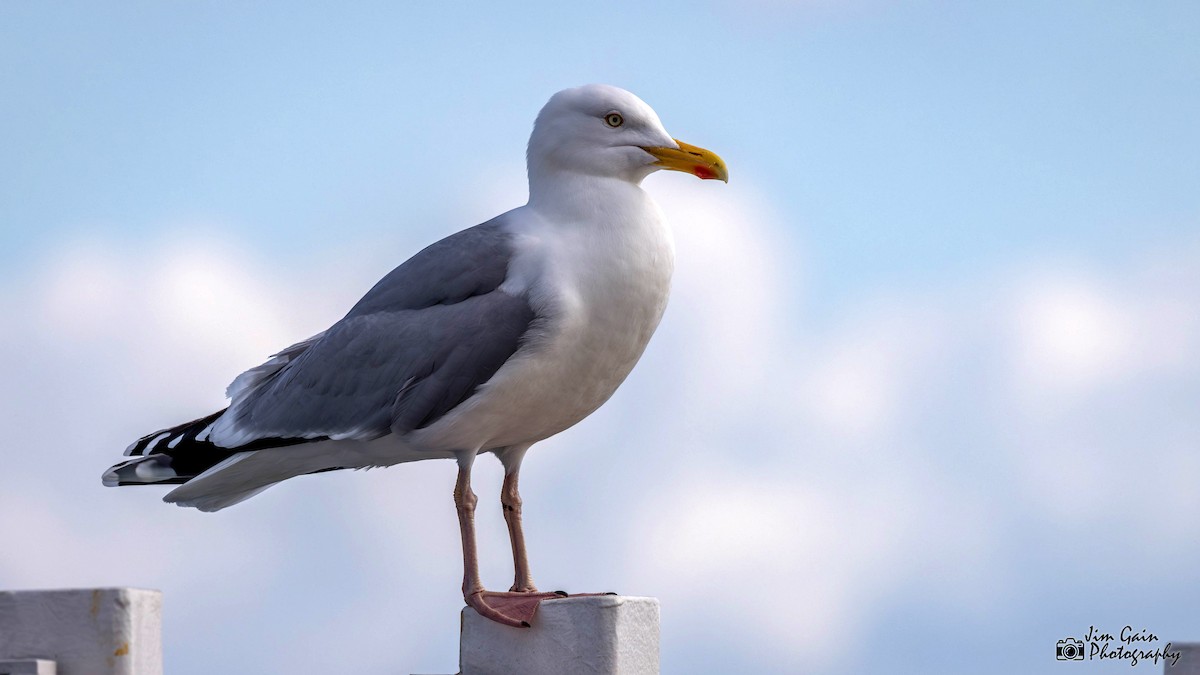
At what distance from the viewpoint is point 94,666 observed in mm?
7898

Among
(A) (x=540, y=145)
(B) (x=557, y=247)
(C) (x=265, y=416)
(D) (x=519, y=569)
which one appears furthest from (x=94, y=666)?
(A) (x=540, y=145)

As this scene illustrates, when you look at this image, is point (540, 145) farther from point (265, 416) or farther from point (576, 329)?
point (265, 416)

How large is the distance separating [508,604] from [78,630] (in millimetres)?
2593

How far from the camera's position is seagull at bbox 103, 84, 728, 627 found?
9.09m

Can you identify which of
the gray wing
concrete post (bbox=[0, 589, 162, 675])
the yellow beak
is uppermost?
the yellow beak

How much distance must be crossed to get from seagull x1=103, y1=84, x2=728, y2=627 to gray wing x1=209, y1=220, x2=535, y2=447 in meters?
0.01

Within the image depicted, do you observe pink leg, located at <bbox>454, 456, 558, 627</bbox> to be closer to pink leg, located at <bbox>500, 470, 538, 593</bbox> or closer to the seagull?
the seagull

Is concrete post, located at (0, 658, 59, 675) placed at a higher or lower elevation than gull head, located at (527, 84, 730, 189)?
lower

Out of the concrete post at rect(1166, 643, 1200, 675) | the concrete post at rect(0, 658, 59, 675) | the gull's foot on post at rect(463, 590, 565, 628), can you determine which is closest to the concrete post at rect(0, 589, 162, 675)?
the concrete post at rect(0, 658, 59, 675)

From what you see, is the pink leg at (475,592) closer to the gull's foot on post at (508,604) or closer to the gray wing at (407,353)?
the gull's foot on post at (508,604)

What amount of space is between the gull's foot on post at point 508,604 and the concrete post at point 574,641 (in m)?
0.05

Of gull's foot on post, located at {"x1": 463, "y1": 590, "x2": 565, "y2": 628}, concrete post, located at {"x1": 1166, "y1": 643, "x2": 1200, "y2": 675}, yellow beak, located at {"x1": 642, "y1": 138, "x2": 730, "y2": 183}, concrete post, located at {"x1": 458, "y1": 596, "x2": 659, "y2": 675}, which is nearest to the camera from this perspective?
concrete post, located at {"x1": 1166, "y1": 643, "x2": 1200, "y2": 675}

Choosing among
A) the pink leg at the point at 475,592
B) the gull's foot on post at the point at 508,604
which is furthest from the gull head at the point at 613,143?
the gull's foot on post at the point at 508,604

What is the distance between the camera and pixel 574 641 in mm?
→ 8891
